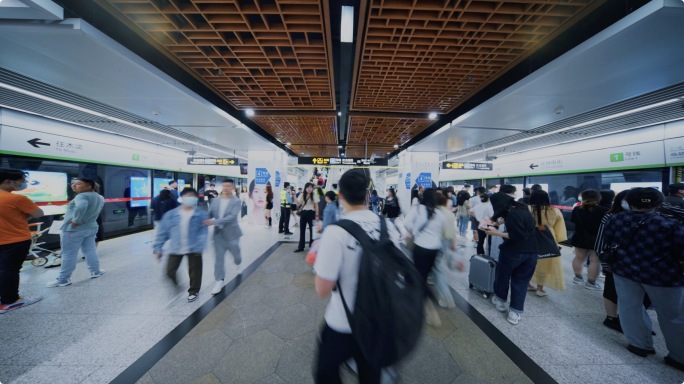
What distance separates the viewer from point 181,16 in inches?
96.3

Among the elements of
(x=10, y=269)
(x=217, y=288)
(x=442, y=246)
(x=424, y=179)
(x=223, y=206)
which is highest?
(x=424, y=179)

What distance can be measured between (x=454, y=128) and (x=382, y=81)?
2.53m

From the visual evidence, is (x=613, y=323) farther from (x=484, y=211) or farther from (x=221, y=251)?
(x=221, y=251)

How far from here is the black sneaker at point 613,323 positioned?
8.15 feet

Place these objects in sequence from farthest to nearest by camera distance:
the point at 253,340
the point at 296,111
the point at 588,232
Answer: the point at 296,111
the point at 588,232
the point at 253,340

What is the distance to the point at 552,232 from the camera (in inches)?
123

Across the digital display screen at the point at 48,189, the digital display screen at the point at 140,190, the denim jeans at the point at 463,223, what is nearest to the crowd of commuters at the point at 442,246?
the denim jeans at the point at 463,223

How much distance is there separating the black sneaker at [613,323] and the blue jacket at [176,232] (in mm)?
4933

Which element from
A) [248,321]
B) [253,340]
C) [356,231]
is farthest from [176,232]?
[356,231]

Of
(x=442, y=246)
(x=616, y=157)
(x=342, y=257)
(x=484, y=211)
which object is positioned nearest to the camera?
(x=342, y=257)

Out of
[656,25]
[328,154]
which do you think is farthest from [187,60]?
[328,154]

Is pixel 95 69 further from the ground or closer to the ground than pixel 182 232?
further from the ground

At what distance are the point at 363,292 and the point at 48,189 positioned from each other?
907 cm

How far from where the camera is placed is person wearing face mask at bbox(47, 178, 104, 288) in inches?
133
